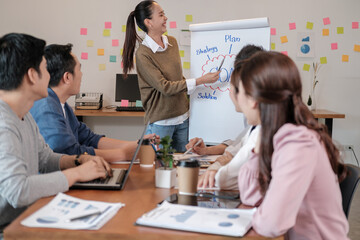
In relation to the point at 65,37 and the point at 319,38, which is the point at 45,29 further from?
the point at 319,38

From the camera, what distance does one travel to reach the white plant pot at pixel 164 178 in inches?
57.2

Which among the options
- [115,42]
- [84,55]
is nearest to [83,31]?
[84,55]

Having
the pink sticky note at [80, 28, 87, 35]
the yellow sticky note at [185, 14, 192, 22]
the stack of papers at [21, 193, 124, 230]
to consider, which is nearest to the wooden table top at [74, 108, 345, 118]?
the pink sticky note at [80, 28, 87, 35]

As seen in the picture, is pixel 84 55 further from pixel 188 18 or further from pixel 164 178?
pixel 164 178

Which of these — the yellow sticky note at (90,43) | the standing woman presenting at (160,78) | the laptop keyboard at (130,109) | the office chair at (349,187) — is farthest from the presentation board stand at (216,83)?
the yellow sticky note at (90,43)

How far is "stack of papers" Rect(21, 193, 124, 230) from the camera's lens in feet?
3.46

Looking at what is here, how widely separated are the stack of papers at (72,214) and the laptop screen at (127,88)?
Answer: 11.0 ft

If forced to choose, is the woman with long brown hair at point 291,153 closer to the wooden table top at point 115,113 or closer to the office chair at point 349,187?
the office chair at point 349,187

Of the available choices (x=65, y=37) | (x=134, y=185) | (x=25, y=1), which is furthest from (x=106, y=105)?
(x=134, y=185)

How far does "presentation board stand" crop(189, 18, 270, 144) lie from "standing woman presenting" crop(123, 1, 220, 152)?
8 centimetres

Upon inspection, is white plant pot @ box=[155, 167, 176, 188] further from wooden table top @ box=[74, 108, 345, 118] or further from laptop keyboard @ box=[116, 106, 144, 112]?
laptop keyboard @ box=[116, 106, 144, 112]

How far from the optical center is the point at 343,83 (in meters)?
4.64

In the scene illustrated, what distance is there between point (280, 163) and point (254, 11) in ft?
12.5

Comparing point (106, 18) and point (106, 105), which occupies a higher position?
point (106, 18)
